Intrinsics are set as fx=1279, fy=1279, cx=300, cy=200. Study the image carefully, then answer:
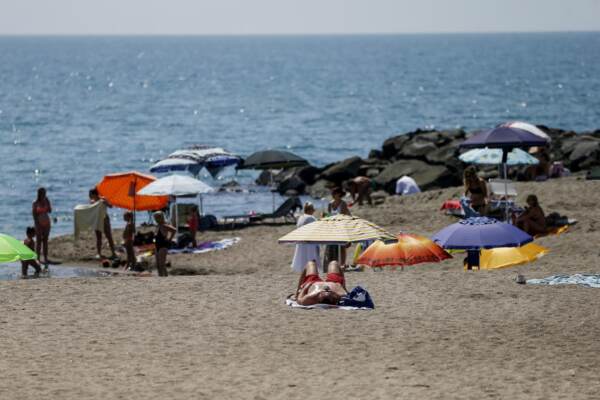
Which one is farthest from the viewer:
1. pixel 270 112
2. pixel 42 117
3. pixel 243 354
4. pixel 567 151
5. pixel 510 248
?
pixel 270 112

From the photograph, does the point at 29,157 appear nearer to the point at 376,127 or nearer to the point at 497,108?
the point at 376,127

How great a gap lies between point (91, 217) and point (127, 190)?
1.91 m

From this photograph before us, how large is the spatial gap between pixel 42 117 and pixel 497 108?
32.0 meters

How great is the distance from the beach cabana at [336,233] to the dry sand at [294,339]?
0.79 metres

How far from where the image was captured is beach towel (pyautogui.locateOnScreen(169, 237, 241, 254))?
23359 millimetres

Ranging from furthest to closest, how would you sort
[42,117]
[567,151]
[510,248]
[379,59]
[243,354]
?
[379,59]
[42,117]
[567,151]
[510,248]
[243,354]

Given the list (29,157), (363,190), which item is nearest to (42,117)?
(29,157)

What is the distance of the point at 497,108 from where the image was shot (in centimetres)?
9069

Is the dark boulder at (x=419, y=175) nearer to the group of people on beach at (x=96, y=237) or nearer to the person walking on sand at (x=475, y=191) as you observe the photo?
the group of people on beach at (x=96, y=237)

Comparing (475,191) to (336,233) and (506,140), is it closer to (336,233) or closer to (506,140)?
(506,140)

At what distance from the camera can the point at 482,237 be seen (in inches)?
651

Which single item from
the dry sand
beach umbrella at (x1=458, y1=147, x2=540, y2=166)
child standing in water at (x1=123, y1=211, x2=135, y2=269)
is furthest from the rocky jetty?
the dry sand

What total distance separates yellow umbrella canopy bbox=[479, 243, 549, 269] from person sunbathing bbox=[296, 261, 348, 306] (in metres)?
3.36

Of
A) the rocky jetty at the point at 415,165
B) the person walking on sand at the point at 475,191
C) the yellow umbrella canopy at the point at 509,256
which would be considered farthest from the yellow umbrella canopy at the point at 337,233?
the rocky jetty at the point at 415,165
